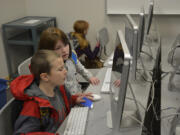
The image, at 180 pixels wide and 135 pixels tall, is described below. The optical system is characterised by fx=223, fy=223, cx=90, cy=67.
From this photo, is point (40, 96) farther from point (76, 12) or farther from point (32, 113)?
point (76, 12)

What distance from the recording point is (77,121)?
115 cm

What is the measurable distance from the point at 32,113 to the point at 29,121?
4cm

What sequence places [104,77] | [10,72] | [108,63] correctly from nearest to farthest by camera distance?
[104,77]
[108,63]
[10,72]

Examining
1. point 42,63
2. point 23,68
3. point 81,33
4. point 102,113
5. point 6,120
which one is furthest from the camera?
point 81,33

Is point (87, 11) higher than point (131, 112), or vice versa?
point (87, 11)

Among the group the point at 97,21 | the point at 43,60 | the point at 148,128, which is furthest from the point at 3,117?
the point at 97,21

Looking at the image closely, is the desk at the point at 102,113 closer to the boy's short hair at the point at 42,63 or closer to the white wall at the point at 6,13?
the boy's short hair at the point at 42,63

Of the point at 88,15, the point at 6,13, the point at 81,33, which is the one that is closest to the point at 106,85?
the point at 81,33

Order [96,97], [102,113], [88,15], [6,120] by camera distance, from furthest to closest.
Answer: [88,15] < [96,97] < [102,113] < [6,120]

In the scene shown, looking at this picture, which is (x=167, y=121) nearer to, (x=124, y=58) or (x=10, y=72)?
(x=124, y=58)

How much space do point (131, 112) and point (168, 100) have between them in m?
0.36

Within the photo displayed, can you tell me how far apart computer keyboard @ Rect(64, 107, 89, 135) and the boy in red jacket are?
8 centimetres

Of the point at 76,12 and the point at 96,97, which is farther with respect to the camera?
the point at 76,12

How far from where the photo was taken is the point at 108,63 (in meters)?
1.99
